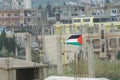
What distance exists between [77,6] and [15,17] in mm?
4146

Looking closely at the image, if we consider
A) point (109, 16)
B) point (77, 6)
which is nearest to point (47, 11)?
point (77, 6)

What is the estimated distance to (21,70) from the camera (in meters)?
5.48

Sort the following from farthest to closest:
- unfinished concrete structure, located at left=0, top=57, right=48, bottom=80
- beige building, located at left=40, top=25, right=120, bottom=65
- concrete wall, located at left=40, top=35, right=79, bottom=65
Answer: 1. beige building, located at left=40, top=25, right=120, bottom=65
2. concrete wall, located at left=40, top=35, right=79, bottom=65
3. unfinished concrete structure, located at left=0, top=57, right=48, bottom=80

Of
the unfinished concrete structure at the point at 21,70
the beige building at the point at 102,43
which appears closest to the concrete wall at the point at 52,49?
the beige building at the point at 102,43

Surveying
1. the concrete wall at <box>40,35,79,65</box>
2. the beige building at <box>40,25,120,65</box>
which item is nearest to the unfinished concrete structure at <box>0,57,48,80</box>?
the concrete wall at <box>40,35,79,65</box>

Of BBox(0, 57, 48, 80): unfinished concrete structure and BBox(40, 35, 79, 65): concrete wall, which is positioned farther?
BBox(40, 35, 79, 65): concrete wall

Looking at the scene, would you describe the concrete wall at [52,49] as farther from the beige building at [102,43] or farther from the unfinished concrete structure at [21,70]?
the unfinished concrete structure at [21,70]

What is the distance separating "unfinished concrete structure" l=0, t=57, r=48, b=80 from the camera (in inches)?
208

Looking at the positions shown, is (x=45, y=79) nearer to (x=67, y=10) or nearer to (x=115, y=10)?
(x=115, y=10)

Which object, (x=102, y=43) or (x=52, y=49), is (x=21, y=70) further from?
(x=102, y=43)

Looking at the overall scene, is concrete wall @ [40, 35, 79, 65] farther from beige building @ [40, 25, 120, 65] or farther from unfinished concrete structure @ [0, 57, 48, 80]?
unfinished concrete structure @ [0, 57, 48, 80]

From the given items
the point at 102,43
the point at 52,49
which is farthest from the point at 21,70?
the point at 102,43

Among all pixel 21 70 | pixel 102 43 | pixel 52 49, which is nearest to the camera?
pixel 21 70

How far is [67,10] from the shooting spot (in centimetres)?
3425
